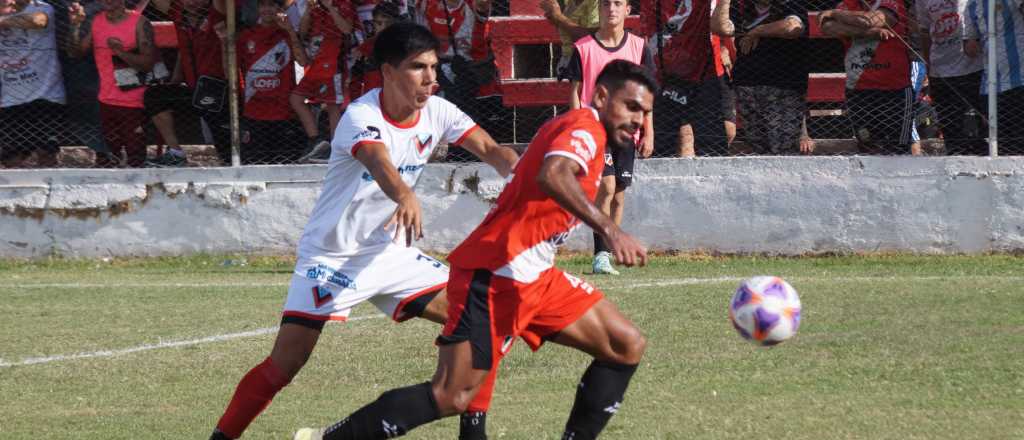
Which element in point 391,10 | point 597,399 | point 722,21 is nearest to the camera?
point 597,399

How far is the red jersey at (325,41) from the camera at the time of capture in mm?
13602

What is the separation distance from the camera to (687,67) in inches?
514

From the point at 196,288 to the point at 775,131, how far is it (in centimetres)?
561

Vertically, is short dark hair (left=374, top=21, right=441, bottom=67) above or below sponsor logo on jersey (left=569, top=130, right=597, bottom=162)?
above

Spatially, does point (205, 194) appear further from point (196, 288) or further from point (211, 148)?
point (196, 288)

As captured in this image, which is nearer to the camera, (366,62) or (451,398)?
(451,398)

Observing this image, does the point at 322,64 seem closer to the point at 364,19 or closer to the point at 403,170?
the point at 364,19

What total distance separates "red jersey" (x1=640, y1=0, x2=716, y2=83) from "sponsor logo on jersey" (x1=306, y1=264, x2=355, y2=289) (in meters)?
7.23

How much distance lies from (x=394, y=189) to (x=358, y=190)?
24.2 inches

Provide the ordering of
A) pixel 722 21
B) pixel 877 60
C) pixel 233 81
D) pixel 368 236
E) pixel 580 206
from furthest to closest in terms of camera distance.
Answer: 1. pixel 233 81
2. pixel 722 21
3. pixel 877 60
4. pixel 368 236
5. pixel 580 206

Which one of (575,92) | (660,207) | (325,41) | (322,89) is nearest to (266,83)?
(322,89)

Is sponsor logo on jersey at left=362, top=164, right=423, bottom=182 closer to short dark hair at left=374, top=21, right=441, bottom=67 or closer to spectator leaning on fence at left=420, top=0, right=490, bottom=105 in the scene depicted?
short dark hair at left=374, top=21, right=441, bottom=67

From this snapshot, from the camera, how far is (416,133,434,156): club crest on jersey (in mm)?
6516

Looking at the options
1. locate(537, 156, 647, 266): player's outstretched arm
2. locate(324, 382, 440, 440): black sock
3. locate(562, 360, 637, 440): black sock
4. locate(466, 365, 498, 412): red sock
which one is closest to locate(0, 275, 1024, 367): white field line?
locate(466, 365, 498, 412): red sock
